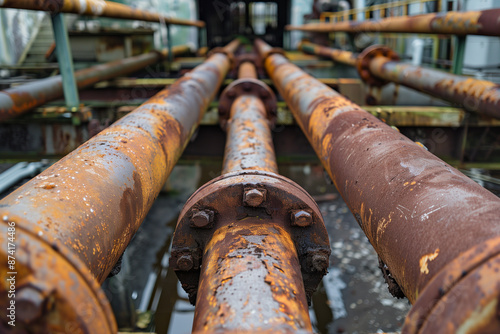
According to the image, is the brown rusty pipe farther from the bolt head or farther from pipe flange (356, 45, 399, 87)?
the bolt head

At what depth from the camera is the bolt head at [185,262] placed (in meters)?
1.17

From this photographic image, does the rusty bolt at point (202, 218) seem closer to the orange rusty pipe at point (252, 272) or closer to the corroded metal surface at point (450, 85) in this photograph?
the orange rusty pipe at point (252, 272)

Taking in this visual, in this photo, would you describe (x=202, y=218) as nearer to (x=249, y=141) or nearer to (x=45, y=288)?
(x=45, y=288)

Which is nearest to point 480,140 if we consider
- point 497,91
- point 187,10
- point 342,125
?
point 497,91

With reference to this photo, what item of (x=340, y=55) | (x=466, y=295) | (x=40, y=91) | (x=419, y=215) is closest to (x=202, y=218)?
(x=419, y=215)

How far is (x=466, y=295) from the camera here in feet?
1.66

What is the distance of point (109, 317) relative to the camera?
581mm

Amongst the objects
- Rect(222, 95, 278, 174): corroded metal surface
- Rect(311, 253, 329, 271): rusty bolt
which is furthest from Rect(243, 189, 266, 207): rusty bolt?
Rect(222, 95, 278, 174): corroded metal surface

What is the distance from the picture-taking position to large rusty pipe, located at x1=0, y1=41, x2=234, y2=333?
505 millimetres

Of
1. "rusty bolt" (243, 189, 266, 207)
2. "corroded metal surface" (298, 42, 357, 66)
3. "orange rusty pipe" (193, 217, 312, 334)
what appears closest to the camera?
"orange rusty pipe" (193, 217, 312, 334)

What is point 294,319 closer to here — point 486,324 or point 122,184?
point 486,324

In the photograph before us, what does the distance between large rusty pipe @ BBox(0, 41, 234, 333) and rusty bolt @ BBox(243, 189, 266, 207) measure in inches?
12.7

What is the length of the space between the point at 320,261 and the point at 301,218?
164mm

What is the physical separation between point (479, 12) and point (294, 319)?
251cm
